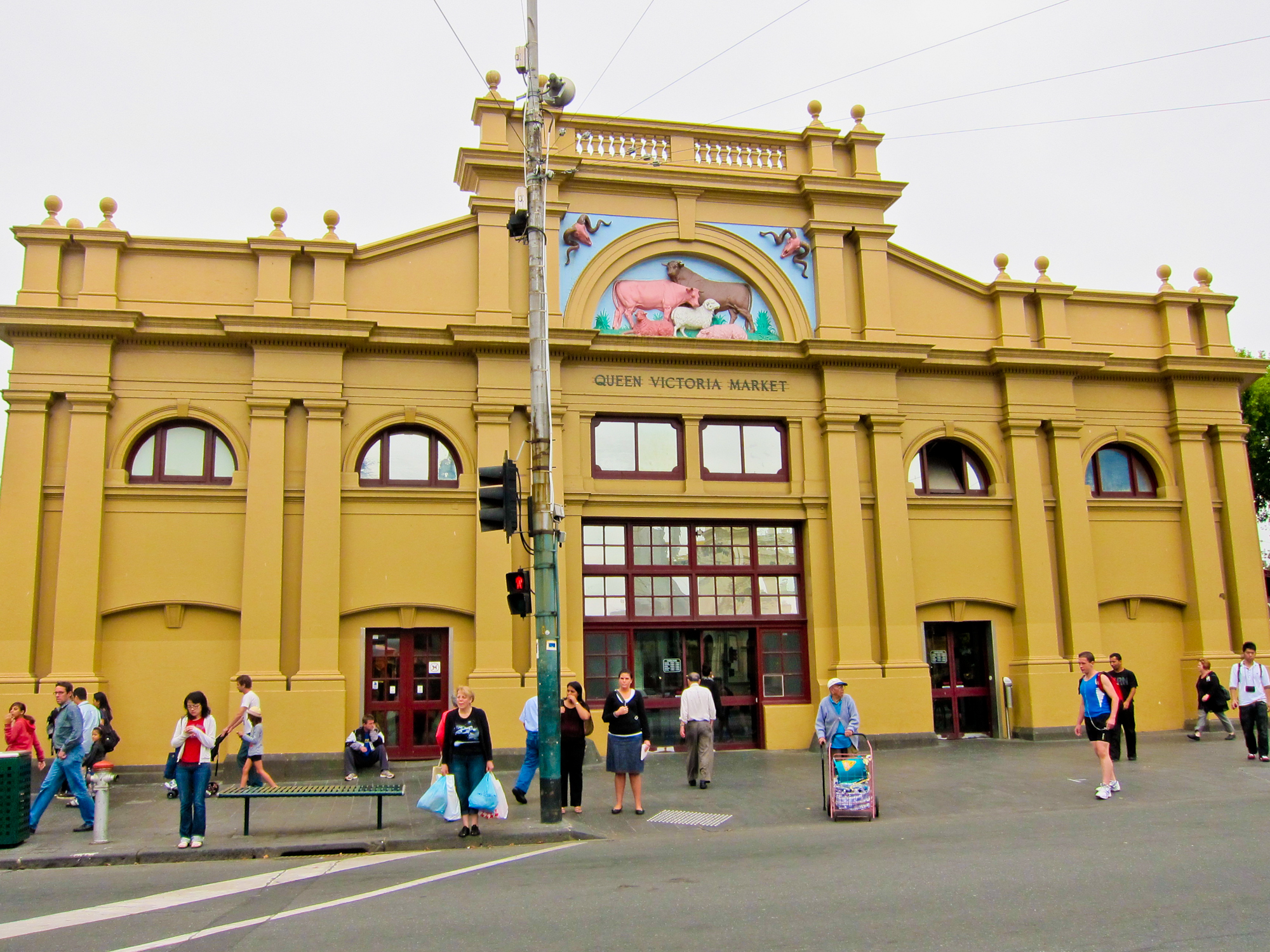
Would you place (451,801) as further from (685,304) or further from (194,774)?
(685,304)

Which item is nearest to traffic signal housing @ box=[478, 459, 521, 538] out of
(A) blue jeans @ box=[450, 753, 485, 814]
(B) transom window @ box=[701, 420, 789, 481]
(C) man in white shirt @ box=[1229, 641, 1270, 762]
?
(A) blue jeans @ box=[450, 753, 485, 814]

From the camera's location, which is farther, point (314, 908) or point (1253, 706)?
point (1253, 706)

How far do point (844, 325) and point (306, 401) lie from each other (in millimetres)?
9969

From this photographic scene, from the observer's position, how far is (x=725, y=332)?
64.9 ft

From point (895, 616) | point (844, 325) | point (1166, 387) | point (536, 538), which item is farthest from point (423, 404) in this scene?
point (1166, 387)

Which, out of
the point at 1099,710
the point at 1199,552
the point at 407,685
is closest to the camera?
the point at 1099,710

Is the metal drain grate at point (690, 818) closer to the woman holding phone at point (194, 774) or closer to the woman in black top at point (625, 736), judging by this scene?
the woman in black top at point (625, 736)

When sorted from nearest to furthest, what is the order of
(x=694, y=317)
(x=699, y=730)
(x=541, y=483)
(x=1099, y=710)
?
(x=541, y=483) → (x=1099, y=710) → (x=699, y=730) → (x=694, y=317)

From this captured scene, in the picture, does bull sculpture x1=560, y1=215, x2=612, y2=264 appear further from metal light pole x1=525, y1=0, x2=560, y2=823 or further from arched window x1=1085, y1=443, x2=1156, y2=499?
arched window x1=1085, y1=443, x2=1156, y2=499

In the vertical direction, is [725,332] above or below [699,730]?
above

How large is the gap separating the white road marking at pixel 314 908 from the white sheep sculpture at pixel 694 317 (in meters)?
11.4

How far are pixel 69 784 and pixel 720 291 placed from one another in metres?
13.4

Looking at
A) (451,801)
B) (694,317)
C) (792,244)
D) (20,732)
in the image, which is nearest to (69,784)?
(20,732)

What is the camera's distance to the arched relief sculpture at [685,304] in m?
19.4
